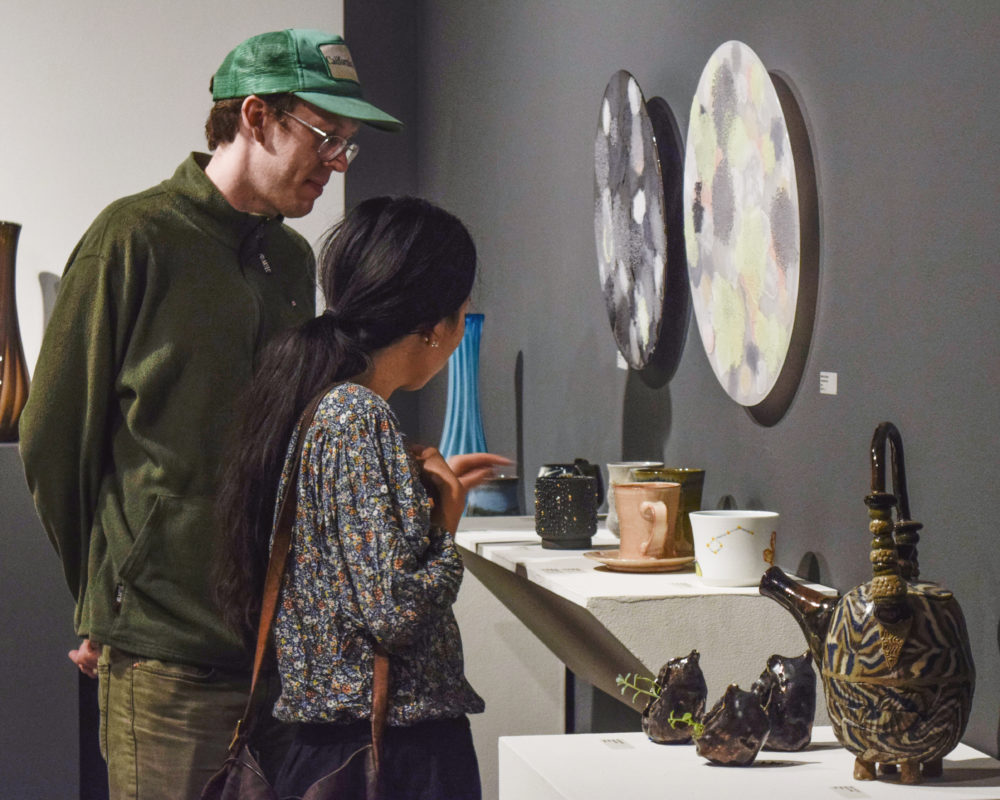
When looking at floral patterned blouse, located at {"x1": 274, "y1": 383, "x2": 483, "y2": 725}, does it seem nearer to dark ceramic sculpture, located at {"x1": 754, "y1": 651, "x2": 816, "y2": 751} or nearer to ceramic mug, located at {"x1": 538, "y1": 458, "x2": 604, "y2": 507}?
dark ceramic sculpture, located at {"x1": 754, "y1": 651, "x2": 816, "y2": 751}

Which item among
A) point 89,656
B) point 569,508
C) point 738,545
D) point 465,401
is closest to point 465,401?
point 465,401

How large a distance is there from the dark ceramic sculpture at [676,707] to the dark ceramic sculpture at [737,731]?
0.08m

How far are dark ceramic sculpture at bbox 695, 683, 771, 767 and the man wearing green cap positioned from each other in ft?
2.35

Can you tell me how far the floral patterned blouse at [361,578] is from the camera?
126 centimetres

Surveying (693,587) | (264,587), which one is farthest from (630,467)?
(264,587)

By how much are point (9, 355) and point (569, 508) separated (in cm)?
182

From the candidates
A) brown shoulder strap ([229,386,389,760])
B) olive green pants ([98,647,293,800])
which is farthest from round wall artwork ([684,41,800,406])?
olive green pants ([98,647,293,800])

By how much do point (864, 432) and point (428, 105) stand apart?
267 cm

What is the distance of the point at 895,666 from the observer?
1.09 meters

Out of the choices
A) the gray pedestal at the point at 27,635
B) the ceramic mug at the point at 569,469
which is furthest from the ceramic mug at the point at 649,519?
the gray pedestal at the point at 27,635

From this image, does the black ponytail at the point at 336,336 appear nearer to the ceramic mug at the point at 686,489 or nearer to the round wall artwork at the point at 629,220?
the ceramic mug at the point at 686,489

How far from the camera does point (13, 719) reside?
296 centimetres

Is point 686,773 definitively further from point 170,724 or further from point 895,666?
point 170,724

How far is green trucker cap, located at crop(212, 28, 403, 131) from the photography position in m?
1.78
